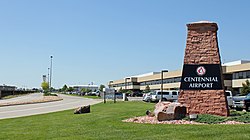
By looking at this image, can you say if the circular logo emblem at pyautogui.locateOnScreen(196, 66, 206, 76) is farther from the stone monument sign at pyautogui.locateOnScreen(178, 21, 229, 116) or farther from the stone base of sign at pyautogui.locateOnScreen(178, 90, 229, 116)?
the stone base of sign at pyautogui.locateOnScreen(178, 90, 229, 116)

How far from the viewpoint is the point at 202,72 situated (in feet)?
50.0

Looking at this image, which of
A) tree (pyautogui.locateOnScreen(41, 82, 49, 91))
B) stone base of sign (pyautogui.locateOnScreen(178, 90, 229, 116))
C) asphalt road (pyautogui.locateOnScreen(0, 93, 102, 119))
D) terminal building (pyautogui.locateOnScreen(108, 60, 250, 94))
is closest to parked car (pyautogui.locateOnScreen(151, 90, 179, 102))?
terminal building (pyautogui.locateOnScreen(108, 60, 250, 94))

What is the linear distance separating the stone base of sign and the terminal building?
3105cm

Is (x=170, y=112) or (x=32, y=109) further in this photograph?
(x=32, y=109)

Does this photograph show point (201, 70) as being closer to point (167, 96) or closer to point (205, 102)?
point (205, 102)

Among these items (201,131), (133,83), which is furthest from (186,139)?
(133,83)

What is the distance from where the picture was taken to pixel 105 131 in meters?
11.7

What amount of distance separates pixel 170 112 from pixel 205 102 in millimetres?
1826

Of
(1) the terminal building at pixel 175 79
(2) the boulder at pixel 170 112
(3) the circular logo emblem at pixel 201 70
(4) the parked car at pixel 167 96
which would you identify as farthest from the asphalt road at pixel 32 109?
(1) the terminal building at pixel 175 79

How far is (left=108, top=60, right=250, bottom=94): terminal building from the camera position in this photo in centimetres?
6146

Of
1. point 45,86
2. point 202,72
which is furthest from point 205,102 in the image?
point 45,86

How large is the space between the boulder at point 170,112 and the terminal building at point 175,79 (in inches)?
1254

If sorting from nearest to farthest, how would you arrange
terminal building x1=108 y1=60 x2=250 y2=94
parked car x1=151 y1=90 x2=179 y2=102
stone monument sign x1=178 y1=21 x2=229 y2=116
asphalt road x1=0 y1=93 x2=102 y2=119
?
stone monument sign x1=178 y1=21 x2=229 y2=116
asphalt road x1=0 y1=93 x2=102 y2=119
parked car x1=151 y1=90 x2=179 y2=102
terminal building x1=108 y1=60 x2=250 y2=94

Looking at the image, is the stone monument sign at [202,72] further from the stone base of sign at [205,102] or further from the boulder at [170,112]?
the boulder at [170,112]
